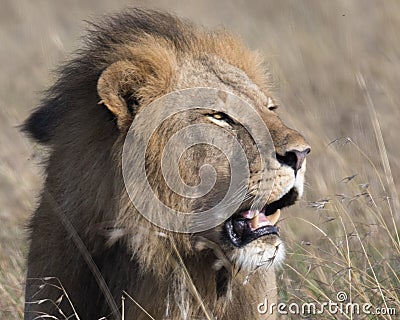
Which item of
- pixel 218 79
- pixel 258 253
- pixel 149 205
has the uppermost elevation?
pixel 218 79

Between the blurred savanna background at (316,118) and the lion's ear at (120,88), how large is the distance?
0.83m

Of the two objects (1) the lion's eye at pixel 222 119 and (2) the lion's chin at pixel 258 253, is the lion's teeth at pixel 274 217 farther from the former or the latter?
(1) the lion's eye at pixel 222 119

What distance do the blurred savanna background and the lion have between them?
293mm

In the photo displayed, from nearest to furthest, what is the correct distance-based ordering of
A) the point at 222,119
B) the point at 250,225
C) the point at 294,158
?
the point at 294,158, the point at 250,225, the point at 222,119

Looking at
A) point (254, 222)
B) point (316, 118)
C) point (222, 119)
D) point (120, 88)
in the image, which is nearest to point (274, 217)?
point (254, 222)

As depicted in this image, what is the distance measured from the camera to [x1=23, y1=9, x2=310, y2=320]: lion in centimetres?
400

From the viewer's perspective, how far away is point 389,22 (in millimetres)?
11289

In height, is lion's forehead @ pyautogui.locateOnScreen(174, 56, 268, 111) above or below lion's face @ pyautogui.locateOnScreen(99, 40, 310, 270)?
above

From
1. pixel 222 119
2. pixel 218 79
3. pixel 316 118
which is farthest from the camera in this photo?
pixel 316 118

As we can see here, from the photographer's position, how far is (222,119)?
4.16 m

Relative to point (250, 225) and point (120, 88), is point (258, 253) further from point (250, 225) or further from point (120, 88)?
point (120, 88)

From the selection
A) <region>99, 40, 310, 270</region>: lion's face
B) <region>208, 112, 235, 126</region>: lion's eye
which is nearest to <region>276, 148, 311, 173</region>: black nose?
<region>99, 40, 310, 270</region>: lion's face

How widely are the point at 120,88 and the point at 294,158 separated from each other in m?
0.76

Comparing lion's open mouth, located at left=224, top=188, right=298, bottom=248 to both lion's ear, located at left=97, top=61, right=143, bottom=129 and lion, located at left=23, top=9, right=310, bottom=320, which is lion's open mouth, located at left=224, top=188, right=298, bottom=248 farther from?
lion's ear, located at left=97, top=61, right=143, bottom=129
